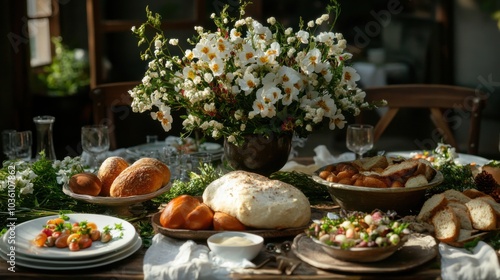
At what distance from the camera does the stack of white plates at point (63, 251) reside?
5.77 feet

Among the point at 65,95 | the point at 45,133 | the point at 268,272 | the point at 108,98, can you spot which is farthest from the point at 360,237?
the point at 65,95

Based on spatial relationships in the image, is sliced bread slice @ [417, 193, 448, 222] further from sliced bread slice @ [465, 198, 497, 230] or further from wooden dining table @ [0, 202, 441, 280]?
wooden dining table @ [0, 202, 441, 280]

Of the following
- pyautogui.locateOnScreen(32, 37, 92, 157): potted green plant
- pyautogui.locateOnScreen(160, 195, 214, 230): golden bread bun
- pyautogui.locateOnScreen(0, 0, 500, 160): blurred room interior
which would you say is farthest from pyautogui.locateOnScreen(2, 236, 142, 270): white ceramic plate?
pyautogui.locateOnScreen(32, 37, 92, 157): potted green plant

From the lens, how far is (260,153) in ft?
7.29

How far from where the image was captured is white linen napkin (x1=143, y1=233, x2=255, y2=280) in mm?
1713

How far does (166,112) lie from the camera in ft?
7.18

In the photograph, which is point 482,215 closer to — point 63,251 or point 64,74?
point 63,251

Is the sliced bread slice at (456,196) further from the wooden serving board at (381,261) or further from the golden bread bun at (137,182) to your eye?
the golden bread bun at (137,182)

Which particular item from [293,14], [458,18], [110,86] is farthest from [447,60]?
[110,86]

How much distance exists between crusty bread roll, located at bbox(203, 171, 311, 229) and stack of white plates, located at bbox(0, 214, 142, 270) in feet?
0.81

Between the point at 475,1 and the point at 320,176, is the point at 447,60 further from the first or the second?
the point at 320,176

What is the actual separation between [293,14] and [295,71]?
313cm

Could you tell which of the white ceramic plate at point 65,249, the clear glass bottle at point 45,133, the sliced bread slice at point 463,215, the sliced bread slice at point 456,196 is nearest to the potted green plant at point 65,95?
the clear glass bottle at point 45,133

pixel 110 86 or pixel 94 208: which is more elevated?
pixel 110 86
